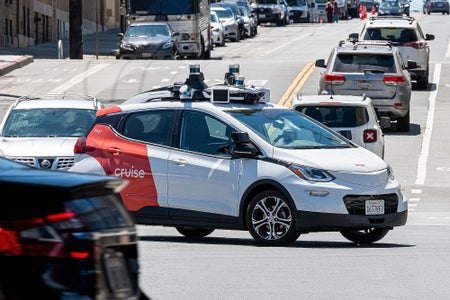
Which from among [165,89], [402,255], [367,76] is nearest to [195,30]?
[367,76]

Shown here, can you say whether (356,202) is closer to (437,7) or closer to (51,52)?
(51,52)

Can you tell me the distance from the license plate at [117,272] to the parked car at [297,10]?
79.7 metres

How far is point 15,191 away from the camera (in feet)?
19.8

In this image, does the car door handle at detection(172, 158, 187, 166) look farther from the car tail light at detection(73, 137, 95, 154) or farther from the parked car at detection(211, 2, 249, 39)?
the parked car at detection(211, 2, 249, 39)

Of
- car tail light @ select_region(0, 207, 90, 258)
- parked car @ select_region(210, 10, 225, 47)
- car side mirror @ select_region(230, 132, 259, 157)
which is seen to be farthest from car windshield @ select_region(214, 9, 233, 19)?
car tail light @ select_region(0, 207, 90, 258)

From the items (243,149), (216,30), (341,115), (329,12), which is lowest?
(329,12)

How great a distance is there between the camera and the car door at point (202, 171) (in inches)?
565

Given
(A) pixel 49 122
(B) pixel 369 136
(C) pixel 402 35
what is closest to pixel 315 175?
(A) pixel 49 122

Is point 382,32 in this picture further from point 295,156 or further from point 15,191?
point 15,191

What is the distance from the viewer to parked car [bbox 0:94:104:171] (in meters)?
18.9

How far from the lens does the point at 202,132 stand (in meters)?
14.7

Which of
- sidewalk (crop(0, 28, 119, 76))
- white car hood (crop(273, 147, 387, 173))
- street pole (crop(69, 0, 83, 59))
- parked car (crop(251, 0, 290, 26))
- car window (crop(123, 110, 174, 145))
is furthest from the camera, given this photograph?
parked car (crop(251, 0, 290, 26))

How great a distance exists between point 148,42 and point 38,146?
27827 mm

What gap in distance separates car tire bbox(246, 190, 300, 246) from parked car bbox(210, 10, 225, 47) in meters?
48.8
